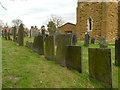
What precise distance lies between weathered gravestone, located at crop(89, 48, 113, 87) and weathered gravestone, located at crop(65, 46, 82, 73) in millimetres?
383

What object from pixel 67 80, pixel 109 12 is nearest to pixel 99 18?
pixel 109 12

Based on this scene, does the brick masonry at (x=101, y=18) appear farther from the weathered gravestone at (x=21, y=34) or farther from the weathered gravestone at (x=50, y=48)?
the weathered gravestone at (x=50, y=48)

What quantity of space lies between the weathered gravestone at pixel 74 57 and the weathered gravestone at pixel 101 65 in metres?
0.38

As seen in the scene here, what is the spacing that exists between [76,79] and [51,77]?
78 cm

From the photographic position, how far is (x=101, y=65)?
3.74 m

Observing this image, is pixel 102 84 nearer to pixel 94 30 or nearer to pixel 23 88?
pixel 23 88

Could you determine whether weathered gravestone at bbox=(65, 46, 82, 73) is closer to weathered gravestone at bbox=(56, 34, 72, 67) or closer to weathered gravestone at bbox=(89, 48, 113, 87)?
weathered gravestone at bbox=(56, 34, 72, 67)

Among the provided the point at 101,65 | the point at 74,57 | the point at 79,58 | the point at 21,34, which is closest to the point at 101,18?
the point at 21,34

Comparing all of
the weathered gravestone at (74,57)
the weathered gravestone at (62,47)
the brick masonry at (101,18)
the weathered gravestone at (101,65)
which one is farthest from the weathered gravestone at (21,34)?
the brick masonry at (101,18)

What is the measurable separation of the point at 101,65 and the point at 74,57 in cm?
106

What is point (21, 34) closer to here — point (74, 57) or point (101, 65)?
point (74, 57)

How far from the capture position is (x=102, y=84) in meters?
3.71

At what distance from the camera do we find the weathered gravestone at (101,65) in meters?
3.53

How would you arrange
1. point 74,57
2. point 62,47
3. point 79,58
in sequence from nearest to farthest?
point 79,58 < point 74,57 < point 62,47
